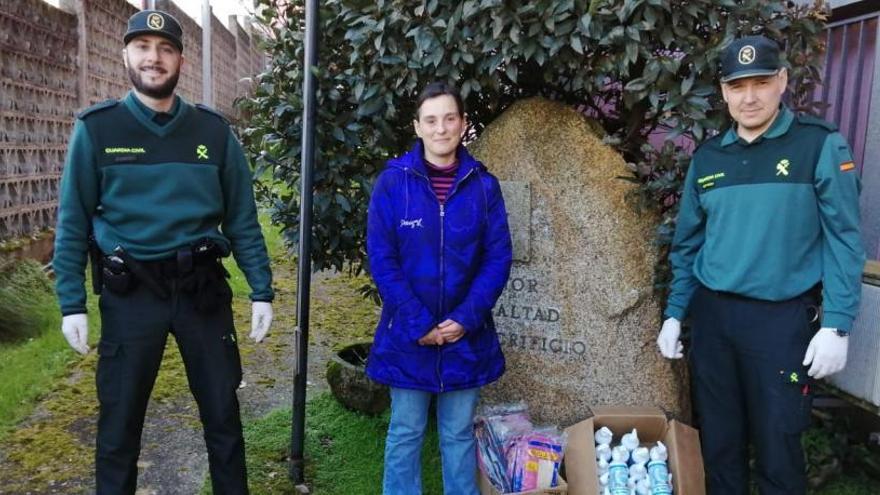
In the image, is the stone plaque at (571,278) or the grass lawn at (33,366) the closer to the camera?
the stone plaque at (571,278)

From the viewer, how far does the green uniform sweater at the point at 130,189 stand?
9.11 feet

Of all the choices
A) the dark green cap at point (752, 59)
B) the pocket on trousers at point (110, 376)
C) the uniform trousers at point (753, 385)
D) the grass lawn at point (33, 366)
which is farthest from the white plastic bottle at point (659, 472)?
the grass lawn at point (33, 366)

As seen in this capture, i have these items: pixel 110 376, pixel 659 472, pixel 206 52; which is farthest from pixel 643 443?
pixel 206 52

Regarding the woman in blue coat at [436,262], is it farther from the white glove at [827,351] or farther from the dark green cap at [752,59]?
the white glove at [827,351]

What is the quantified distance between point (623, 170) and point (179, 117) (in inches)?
79.3

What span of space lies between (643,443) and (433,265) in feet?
4.29

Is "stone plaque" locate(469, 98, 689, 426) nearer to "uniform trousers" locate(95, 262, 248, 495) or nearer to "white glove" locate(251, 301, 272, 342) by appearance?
"white glove" locate(251, 301, 272, 342)

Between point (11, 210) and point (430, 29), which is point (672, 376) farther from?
point (11, 210)

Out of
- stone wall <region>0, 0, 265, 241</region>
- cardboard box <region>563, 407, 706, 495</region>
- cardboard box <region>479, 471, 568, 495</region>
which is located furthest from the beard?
stone wall <region>0, 0, 265, 241</region>

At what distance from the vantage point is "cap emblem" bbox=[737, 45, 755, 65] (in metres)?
2.62

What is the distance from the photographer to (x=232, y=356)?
3.00 meters

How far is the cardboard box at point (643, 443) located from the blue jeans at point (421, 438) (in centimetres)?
45

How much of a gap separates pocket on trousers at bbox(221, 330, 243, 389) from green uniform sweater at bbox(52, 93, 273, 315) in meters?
0.41

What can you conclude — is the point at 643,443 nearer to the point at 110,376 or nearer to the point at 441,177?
the point at 441,177
